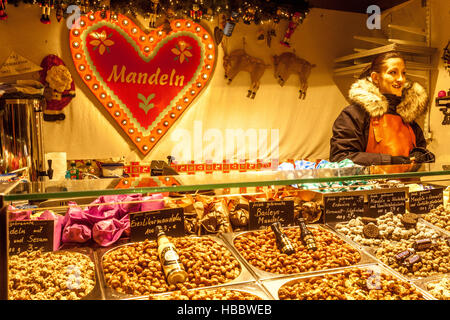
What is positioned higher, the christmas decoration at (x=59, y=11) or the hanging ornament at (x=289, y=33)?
the hanging ornament at (x=289, y=33)

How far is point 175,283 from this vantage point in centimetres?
110

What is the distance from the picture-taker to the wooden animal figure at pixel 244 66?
3.95 meters

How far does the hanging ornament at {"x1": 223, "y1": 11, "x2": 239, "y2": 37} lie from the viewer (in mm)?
3318

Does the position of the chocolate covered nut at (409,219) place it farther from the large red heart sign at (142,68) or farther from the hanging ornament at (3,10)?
the hanging ornament at (3,10)

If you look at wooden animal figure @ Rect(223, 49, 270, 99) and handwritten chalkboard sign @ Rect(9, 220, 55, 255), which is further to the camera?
wooden animal figure @ Rect(223, 49, 270, 99)

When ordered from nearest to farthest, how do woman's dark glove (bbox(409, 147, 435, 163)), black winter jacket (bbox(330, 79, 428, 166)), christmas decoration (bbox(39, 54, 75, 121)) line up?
1. woman's dark glove (bbox(409, 147, 435, 163))
2. black winter jacket (bbox(330, 79, 428, 166))
3. christmas decoration (bbox(39, 54, 75, 121))

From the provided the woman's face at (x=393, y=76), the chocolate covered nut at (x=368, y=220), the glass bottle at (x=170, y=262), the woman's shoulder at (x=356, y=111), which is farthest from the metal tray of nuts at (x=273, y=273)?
the woman's face at (x=393, y=76)

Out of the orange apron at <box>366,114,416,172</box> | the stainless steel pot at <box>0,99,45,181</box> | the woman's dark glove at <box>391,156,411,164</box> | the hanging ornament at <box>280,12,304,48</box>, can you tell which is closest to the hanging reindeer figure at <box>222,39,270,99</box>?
the hanging ornament at <box>280,12,304,48</box>

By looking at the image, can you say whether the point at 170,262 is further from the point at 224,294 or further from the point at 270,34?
the point at 270,34

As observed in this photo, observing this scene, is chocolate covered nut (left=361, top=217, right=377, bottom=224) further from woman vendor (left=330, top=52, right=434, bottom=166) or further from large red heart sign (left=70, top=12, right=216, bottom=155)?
large red heart sign (left=70, top=12, right=216, bottom=155)

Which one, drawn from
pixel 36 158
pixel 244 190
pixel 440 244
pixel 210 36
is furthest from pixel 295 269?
pixel 210 36

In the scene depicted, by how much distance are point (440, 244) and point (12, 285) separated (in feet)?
5.38
